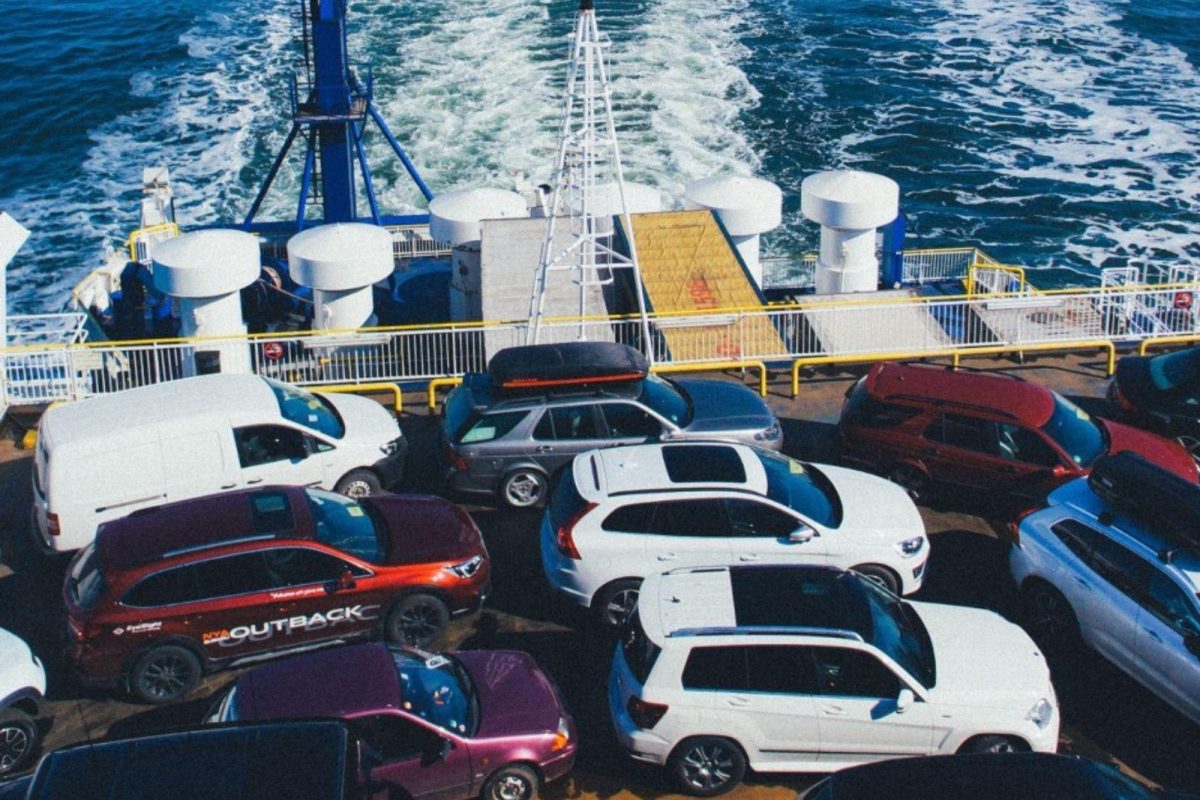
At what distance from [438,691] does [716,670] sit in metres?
2.22

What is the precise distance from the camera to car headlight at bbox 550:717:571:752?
10.4m

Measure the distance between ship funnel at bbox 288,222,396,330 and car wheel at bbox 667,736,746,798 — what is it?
11.3 m

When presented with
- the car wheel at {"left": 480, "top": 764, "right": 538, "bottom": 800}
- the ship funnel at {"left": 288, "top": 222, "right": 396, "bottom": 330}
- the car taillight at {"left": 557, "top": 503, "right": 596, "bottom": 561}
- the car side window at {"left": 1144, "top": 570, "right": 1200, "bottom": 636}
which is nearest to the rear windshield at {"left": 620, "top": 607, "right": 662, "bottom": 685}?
the car wheel at {"left": 480, "top": 764, "right": 538, "bottom": 800}

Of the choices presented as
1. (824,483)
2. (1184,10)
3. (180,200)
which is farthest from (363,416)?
(1184,10)

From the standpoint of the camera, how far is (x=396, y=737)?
10.1 metres

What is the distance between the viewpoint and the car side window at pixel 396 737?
32.8 ft

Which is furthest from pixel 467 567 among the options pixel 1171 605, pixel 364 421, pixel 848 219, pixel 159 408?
pixel 848 219

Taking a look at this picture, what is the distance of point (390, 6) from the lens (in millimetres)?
48562

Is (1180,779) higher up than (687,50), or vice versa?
(687,50)

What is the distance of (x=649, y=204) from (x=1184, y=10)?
126ft

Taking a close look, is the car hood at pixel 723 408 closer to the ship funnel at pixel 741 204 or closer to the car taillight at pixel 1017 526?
the car taillight at pixel 1017 526

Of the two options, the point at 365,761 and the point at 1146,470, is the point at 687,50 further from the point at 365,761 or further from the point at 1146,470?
the point at 365,761

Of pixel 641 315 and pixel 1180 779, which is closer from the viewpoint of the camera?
pixel 1180 779

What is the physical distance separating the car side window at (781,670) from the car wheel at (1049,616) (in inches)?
137
